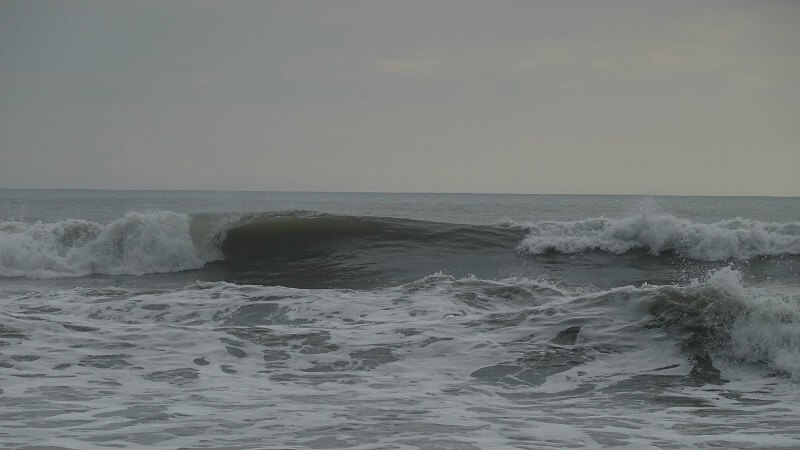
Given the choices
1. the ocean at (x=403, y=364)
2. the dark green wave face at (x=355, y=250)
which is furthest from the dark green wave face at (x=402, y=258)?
the ocean at (x=403, y=364)

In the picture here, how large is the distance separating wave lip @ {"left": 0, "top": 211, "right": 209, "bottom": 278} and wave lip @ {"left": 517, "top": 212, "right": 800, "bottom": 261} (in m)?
7.54

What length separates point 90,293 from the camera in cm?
1129

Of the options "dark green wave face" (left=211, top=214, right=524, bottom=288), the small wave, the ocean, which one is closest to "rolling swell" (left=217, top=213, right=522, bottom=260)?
"dark green wave face" (left=211, top=214, right=524, bottom=288)

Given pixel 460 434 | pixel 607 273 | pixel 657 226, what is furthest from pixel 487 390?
pixel 657 226

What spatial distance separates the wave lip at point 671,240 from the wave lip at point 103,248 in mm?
7543

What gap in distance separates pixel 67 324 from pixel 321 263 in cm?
807

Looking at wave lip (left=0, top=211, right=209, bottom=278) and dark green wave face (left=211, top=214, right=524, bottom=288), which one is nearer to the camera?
dark green wave face (left=211, top=214, right=524, bottom=288)

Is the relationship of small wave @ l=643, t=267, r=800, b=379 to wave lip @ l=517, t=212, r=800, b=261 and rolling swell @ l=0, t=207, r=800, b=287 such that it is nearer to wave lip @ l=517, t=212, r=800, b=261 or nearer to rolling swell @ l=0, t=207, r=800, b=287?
rolling swell @ l=0, t=207, r=800, b=287

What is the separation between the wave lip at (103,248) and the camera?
1595cm

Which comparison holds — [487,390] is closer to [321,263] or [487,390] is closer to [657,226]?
[321,263]

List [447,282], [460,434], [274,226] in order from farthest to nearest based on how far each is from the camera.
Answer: [274,226], [447,282], [460,434]

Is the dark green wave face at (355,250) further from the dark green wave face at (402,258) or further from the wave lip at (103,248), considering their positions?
the wave lip at (103,248)

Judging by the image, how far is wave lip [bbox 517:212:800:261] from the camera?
17391 mm

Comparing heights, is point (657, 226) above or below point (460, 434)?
above
